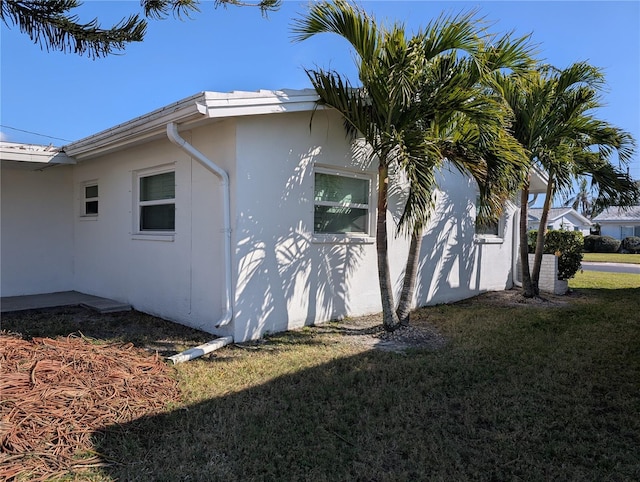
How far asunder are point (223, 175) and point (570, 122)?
7531 mm

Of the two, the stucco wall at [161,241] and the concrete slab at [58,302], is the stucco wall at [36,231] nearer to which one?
the stucco wall at [161,241]

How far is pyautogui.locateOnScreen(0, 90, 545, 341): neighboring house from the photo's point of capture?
588 centimetres

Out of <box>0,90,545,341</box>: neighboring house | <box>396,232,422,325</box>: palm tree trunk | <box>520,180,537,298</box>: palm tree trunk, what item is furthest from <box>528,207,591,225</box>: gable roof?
<box>396,232,422,325</box>: palm tree trunk

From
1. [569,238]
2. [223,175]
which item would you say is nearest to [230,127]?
[223,175]

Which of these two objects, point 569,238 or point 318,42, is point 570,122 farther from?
point 318,42

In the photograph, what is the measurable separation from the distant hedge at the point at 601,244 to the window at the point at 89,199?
1412 inches

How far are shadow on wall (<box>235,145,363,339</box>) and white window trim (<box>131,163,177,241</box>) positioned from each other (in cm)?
176

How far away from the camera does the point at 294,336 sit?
6.25 meters

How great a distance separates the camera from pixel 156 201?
746 centimetres

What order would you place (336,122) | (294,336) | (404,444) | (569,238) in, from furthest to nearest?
(569,238) < (336,122) < (294,336) < (404,444)

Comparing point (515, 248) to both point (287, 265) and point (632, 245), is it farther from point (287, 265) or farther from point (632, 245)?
point (632, 245)

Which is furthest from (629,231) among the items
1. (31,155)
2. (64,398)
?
(64,398)

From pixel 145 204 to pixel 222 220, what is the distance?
102 inches

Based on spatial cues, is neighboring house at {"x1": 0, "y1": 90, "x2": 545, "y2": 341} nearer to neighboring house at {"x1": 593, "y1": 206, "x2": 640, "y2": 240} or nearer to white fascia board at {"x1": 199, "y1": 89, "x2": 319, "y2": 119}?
white fascia board at {"x1": 199, "y1": 89, "x2": 319, "y2": 119}
